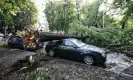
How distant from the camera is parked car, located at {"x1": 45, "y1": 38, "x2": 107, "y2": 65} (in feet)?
33.2

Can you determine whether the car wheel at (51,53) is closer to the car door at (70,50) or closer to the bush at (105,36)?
the car door at (70,50)

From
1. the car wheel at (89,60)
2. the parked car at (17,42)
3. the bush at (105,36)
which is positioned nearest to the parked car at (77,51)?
the car wheel at (89,60)

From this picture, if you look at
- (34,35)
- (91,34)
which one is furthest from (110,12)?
(34,35)

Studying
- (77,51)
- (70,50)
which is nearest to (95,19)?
(70,50)

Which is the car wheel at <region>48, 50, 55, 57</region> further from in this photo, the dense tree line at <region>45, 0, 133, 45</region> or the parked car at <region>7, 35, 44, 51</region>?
the dense tree line at <region>45, 0, 133, 45</region>

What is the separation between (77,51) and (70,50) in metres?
0.54

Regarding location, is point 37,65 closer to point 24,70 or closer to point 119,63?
point 24,70

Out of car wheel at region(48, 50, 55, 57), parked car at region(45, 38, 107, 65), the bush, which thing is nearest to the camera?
parked car at region(45, 38, 107, 65)

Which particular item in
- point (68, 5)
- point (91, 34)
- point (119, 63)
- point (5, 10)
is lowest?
point (119, 63)

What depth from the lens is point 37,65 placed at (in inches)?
392

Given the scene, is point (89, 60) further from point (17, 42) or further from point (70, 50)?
point (17, 42)

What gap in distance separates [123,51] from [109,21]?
683 inches

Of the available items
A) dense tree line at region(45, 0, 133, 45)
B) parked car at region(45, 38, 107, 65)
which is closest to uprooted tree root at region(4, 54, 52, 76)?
parked car at region(45, 38, 107, 65)

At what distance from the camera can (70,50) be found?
11.1 m
